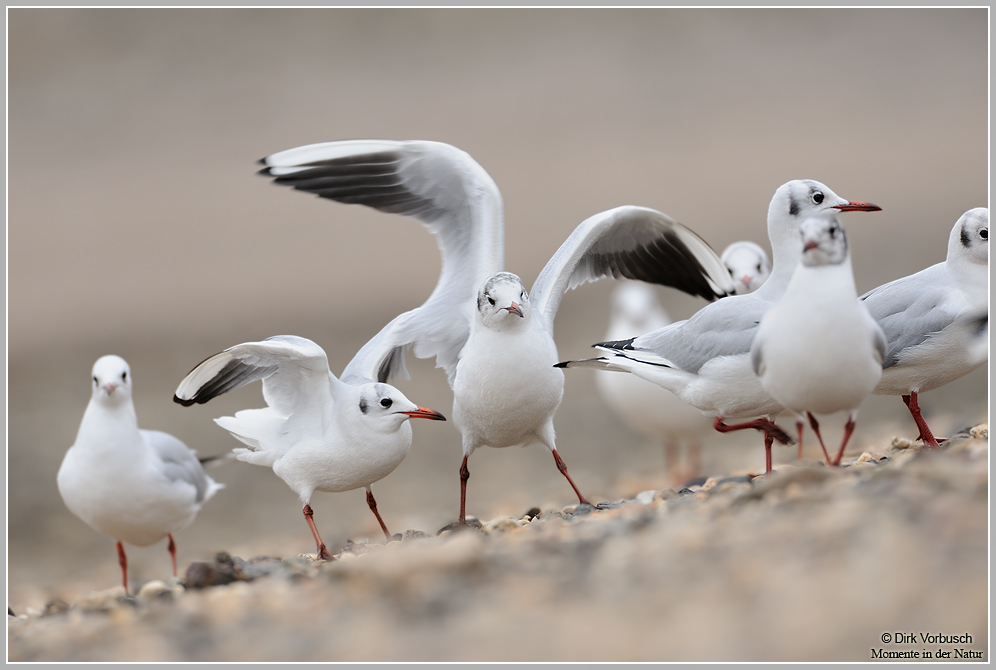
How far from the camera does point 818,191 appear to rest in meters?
4.54

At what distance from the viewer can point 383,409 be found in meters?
4.70

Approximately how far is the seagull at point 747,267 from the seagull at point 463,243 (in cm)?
82

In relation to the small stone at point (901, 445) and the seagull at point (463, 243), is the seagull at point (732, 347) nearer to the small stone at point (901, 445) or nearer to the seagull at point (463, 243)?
the seagull at point (463, 243)

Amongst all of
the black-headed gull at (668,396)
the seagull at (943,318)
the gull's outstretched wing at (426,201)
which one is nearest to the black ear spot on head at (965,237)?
the seagull at (943,318)

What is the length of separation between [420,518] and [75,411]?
20.4 feet

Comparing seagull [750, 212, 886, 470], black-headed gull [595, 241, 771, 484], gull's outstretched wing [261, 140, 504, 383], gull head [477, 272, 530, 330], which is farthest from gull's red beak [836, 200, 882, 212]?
black-headed gull [595, 241, 771, 484]

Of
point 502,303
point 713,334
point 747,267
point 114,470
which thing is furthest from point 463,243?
point 114,470

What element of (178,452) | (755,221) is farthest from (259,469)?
(755,221)

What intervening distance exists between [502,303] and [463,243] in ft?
4.23

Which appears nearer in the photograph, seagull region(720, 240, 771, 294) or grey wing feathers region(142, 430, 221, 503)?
grey wing feathers region(142, 430, 221, 503)

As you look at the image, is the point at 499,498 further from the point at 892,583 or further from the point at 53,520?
the point at 892,583

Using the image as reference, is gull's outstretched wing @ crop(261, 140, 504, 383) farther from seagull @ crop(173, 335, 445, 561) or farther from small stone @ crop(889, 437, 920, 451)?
small stone @ crop(889, 437, 920, 451)

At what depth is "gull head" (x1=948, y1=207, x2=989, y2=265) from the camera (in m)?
4.39

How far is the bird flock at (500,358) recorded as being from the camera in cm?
356
